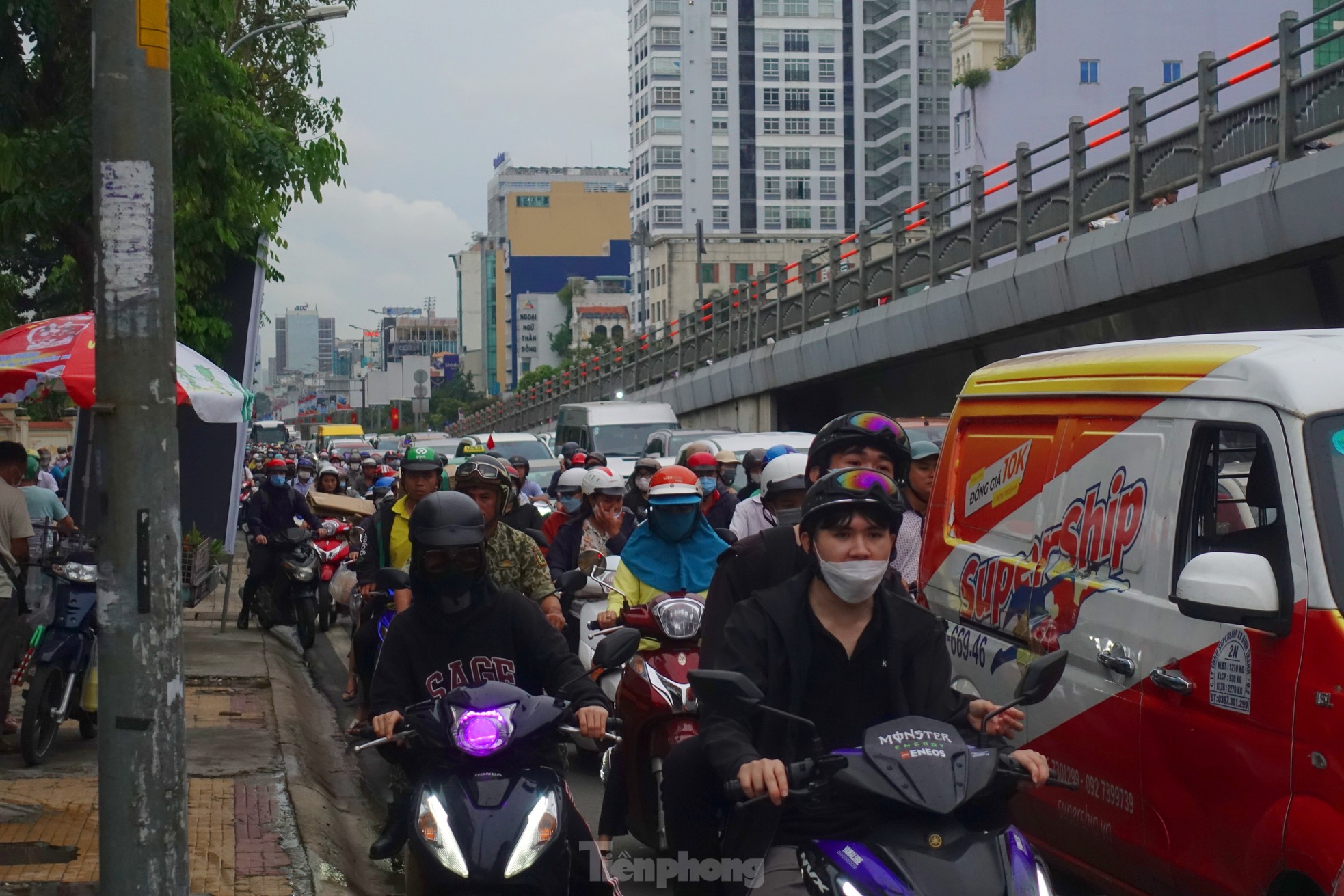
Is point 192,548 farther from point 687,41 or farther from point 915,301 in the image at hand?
point 687,41

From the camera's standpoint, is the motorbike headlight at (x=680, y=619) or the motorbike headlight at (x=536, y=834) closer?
the motorbike headlight at (x=536, y=834)

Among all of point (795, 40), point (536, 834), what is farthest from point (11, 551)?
point (795, 40)

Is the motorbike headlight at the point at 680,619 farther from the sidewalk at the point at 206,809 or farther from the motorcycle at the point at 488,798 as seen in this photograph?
the motorcycle at the point at 488,798

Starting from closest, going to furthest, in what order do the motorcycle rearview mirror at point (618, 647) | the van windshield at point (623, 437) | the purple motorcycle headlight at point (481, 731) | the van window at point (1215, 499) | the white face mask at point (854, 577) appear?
the white face mask at point (854, 577)
the purple motorcycle headlight at point (481, 731)
the motorcycle rearview mirror at point (618, 647)
the van window at point (1215, 499)
the van windshield at point (623, 437)

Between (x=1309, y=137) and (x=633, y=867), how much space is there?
956cm

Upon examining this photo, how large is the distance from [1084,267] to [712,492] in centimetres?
656

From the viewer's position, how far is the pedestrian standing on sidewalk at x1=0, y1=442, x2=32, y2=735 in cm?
866

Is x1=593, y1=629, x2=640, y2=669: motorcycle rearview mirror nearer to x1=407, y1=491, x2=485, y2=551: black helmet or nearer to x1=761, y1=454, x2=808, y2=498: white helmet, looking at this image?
x1=407, y1=491, x2=485, y2=551: black helmet

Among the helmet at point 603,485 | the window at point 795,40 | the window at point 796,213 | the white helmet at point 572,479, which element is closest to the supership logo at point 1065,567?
the helmet at point 603,485

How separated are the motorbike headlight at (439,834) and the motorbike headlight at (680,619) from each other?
2.26m

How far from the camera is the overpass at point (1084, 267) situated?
13.4 meters

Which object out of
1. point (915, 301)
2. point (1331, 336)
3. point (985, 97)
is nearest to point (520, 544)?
point (1331, 336)

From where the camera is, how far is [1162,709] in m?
4.84

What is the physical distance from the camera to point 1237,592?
13.6 feet
